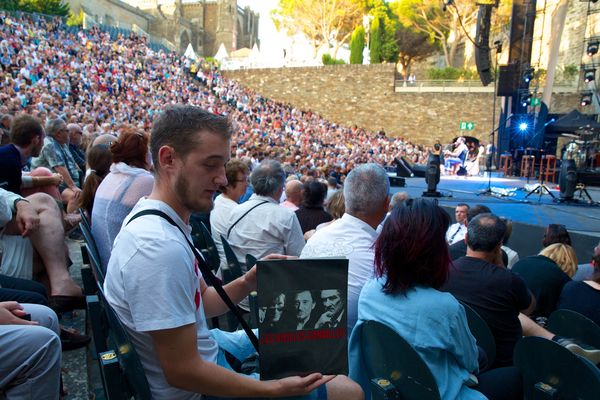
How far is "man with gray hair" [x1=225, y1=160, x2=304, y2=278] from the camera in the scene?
3.16 meters

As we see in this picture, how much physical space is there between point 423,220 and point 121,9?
152 feet

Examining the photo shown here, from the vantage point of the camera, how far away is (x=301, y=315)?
1.26 m

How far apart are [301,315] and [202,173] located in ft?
1.74

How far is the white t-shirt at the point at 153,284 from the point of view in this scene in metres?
1.17

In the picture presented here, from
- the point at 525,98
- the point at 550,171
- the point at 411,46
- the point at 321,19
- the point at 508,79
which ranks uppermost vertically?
the point at 321,19

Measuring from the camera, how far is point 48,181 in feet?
11.0

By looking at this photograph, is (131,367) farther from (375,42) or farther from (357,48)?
(375,42)

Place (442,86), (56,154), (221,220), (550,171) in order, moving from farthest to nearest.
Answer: (442,86) → (550,171) → (56,154) → (221,220)

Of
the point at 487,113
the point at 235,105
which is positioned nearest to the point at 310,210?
the point at 235,105

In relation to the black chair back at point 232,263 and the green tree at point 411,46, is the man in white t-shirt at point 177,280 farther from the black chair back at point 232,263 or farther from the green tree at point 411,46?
the green tree at point 411,46

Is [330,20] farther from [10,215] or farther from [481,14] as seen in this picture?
[10,215]

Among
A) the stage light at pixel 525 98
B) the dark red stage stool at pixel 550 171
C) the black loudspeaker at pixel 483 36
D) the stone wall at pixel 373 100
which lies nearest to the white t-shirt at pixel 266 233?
the dark red stage stool at pixel 550 171

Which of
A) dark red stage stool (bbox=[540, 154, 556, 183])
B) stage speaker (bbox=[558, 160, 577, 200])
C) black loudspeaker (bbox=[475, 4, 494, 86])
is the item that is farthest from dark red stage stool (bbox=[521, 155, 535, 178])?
stage speaker (bbox=[558, 160, 577, 200])

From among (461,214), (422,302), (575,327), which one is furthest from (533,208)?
(422,302)
